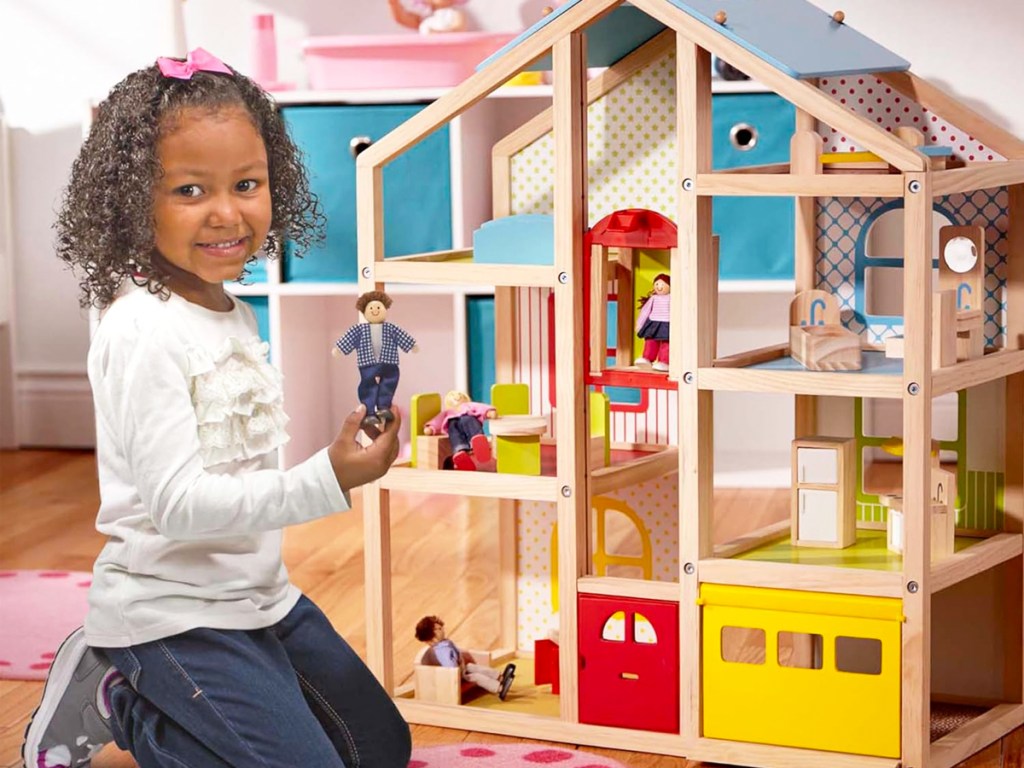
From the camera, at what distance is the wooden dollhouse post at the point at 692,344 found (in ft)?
5.78

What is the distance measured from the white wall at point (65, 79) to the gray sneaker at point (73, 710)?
6.65ft

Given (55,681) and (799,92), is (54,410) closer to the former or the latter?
(55,681)

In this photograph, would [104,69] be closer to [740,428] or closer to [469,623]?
[740,428]

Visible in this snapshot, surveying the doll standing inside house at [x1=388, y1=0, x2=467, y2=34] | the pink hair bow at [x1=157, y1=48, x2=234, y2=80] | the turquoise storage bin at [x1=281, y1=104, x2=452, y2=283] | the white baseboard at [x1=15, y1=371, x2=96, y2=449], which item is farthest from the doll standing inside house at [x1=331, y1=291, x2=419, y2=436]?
the white baseboard at [x1=15, y1=371, x2=96, y2=449]

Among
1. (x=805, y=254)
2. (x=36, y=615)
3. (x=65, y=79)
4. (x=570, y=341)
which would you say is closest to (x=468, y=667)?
(x=570, y=341)

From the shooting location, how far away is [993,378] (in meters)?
1.87

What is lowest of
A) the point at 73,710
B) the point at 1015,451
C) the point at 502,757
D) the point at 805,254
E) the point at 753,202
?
the point at 502,757

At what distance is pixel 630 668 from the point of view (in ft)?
6.12

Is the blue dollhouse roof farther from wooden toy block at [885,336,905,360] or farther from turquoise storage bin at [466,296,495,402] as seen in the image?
turquoise storage bin at [466,296,495,402]

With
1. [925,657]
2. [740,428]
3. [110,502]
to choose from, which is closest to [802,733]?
[925,657]

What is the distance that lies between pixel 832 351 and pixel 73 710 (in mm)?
888

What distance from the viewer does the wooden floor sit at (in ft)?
6.80

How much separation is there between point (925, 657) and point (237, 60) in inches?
97.6

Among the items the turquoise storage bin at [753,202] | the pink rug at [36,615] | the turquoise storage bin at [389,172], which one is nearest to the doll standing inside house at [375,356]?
the pink rug at [36,615]
